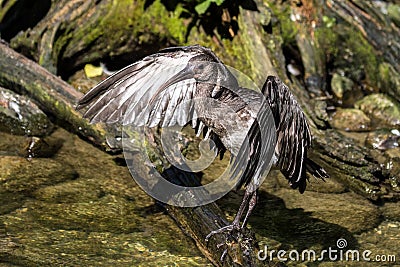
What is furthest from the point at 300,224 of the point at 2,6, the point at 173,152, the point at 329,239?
the point at 2,6

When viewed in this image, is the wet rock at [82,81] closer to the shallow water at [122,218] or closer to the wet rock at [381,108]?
the shallow water at [122,218]

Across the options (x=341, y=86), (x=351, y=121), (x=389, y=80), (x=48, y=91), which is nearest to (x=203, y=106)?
(x=48, y=91)

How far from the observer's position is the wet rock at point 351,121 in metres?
7.25

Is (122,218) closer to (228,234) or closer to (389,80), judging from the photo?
(228,234)

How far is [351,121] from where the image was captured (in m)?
Result: 7.27

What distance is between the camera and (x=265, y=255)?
14.9ft

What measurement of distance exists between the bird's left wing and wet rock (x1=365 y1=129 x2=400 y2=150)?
2955mm

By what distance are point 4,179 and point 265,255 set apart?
2.33 m

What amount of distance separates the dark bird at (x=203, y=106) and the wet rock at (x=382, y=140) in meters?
2.52

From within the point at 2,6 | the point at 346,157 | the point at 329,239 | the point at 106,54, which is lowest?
the point at 329,239

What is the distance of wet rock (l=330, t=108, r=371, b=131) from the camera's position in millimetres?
7246

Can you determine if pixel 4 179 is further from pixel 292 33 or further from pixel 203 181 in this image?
pixel 292 33

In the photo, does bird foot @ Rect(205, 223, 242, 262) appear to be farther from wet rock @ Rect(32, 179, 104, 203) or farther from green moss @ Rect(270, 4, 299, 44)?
green moss @ Rect(270, 4, 299, 44)

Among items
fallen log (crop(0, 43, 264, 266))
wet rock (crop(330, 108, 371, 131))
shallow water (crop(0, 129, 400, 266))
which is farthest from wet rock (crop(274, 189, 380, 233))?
fallen log (crop(0, 43, 264, 266))
